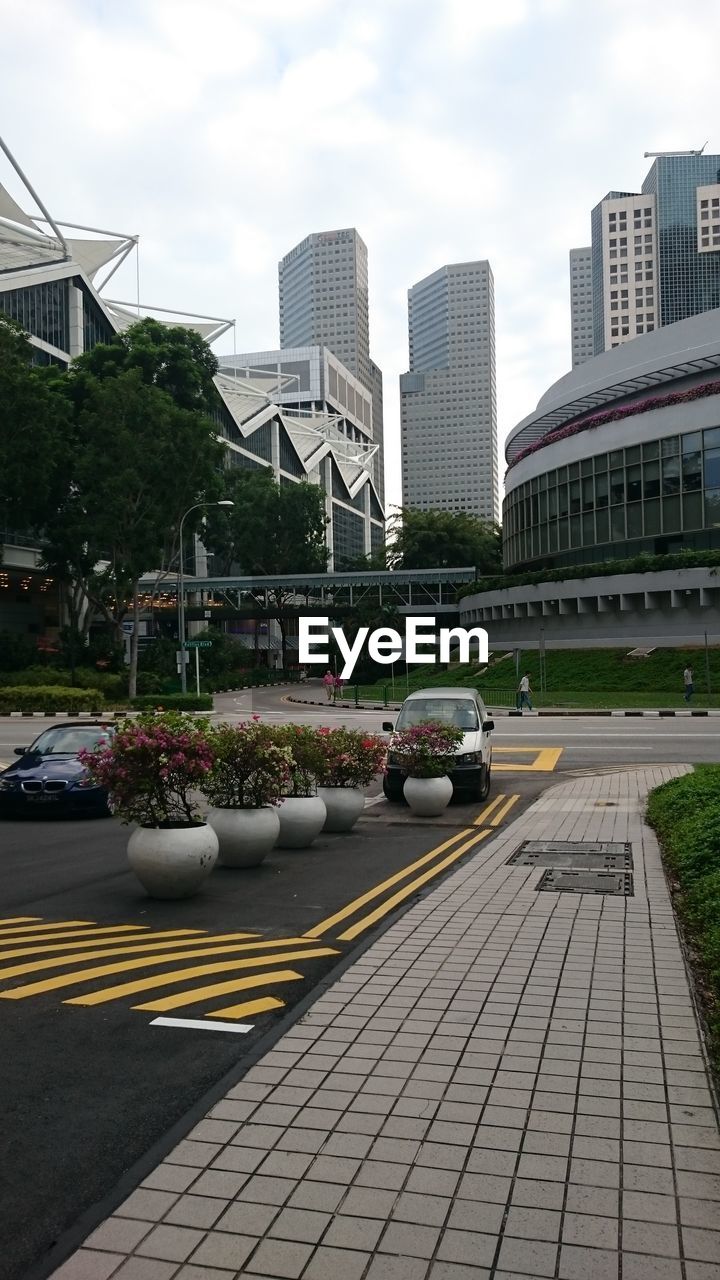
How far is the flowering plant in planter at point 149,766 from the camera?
30.2 feet


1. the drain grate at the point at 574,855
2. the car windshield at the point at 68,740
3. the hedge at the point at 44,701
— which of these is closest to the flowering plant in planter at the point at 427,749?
the drain grate at the point at 574,855

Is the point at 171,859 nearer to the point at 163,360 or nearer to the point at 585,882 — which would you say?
the point at 585,882

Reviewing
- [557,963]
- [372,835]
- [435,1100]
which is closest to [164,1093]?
[435,1100]

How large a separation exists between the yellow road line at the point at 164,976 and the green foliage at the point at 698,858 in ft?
8.73

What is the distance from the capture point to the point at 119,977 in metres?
6.69

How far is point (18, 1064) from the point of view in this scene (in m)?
5.21

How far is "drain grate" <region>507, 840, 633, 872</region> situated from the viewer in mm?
10758

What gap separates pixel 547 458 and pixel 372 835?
171 ft

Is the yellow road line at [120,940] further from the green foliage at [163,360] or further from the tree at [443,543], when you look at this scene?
the tree at [443,543]

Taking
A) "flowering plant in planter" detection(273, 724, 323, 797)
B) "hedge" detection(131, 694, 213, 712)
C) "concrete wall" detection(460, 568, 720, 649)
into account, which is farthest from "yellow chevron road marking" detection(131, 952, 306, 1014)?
"concrete wall" detection(460, 568, 720, 649)

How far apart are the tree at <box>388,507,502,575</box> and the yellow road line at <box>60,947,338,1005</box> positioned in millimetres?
94408

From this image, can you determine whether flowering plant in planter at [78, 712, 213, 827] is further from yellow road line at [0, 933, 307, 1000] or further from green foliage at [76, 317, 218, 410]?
green foliage at [76, 317, 218, 410]

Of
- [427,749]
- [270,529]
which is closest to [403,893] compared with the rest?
[427,749]

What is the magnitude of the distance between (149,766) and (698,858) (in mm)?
5154
